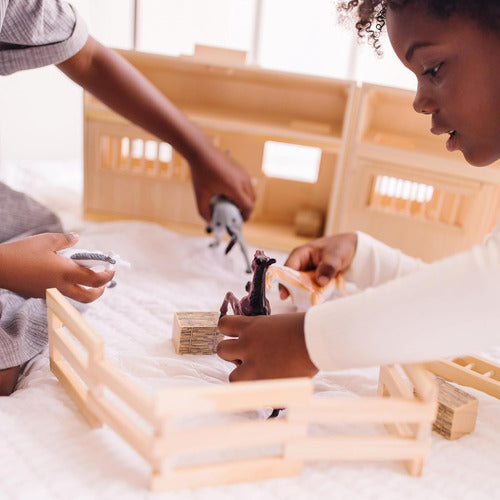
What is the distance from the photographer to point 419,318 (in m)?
0.52

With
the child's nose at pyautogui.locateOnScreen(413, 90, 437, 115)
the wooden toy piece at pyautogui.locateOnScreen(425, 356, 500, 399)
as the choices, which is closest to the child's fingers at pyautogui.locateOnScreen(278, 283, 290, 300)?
the wooden toy piece at pyautogui.locateOnScreen(425, 356, 500, 399)

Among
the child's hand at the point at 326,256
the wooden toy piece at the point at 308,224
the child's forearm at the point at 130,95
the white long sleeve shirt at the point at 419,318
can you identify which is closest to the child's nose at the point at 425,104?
the white long sleeve shirt at the point at 419,318

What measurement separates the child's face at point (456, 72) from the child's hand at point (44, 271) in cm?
47

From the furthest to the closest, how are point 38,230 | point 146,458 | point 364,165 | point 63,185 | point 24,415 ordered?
point 63,185 < point 364,165 < point 38,230 < point 24,415 < point 146,458

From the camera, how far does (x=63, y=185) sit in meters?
1.60

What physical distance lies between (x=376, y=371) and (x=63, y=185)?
1.15 metres

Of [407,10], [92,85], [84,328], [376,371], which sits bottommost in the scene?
[376,371]

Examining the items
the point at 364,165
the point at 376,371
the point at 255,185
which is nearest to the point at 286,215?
the point at 255,185

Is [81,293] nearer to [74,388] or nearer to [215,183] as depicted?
[74,388]

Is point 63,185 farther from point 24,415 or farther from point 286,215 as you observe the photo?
point 24,415

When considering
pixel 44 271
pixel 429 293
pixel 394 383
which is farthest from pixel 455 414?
pixel 44 271

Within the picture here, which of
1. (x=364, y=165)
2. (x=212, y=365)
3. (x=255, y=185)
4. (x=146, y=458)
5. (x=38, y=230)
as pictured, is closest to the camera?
(x=146, y=458)

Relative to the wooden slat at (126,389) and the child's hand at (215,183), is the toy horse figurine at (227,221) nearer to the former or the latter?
the child's hand at (215,183)

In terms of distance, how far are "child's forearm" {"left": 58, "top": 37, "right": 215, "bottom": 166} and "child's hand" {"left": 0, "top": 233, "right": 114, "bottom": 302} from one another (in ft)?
1.40
